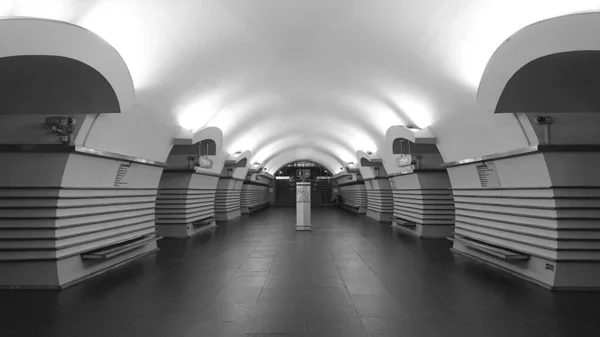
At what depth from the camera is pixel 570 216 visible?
17.0 feet

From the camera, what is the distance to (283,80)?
9172 millimetres

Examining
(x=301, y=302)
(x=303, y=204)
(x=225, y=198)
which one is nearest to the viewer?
(x=301, y=302)

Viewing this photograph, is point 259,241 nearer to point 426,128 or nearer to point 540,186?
point 426,128

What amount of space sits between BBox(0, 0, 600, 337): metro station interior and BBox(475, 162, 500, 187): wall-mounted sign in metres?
0.06

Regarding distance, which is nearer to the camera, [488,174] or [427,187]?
[488,174]

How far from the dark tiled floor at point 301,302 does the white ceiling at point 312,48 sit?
311cm

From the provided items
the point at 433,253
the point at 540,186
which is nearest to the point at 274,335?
the point at 540,186

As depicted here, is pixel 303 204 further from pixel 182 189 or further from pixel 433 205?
pixel 433 205

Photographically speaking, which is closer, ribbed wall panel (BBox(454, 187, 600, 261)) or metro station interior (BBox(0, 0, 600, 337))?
metro station interior (BBox(0, 0, 600, 337))

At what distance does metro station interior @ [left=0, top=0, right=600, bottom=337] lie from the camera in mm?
3914

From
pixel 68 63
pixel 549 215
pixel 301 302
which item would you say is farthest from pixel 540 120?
pixel 68 63

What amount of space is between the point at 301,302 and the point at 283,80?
655cm

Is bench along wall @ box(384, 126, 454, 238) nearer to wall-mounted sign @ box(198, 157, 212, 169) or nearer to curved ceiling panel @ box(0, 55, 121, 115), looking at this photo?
wall-mounted sign @ box(198, 157, 212, 169)

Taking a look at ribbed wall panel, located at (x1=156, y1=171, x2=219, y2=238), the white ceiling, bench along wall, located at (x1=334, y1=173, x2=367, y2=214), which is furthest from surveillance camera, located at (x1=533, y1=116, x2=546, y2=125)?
bench along wall, located at (x1=334, y1=173, x2=367, y2=214)
